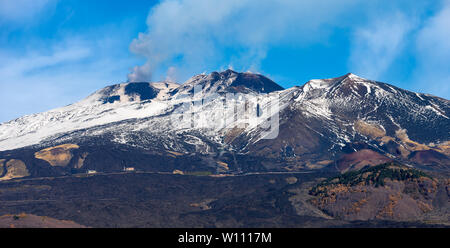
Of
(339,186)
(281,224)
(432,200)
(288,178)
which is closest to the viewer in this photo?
(281,224)

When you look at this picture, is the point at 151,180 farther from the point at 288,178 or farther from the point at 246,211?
the point at 246,211

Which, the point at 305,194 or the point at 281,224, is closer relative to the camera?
the point at 281,224

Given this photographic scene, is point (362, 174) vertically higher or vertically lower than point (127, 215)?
higher

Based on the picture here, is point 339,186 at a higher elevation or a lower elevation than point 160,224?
higher

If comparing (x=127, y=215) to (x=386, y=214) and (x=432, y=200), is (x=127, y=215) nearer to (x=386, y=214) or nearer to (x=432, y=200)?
(x=386, y=214)
